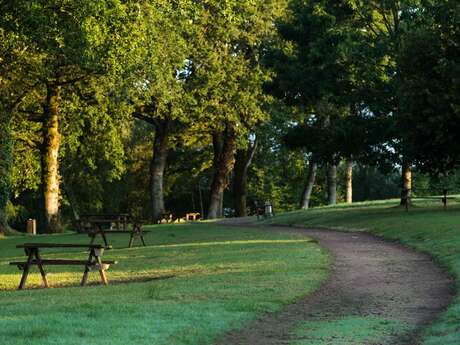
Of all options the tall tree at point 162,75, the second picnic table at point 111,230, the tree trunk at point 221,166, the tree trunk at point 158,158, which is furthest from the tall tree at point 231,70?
the second picnic table at point 111,230

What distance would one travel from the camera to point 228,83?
45.8 metres

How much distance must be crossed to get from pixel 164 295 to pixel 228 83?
111 ft

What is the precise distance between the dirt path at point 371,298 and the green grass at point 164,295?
14.4 inches

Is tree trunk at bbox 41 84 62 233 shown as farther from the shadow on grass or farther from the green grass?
the shadow on grass

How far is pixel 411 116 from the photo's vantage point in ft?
98.5

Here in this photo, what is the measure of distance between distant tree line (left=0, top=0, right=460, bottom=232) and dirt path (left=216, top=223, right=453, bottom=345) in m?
9.79

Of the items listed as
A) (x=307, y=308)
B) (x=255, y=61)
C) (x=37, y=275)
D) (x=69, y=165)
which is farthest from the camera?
(x=69, y=165)

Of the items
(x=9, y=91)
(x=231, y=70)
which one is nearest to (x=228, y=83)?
(x=231, y=70)

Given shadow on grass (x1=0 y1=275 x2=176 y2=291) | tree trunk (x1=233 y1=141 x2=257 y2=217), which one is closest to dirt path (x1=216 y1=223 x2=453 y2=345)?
shadow on grass (x1=0 y1=275 x2=176 y2=291)

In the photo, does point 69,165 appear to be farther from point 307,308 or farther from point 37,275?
point 307,308

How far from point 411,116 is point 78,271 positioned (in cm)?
1627

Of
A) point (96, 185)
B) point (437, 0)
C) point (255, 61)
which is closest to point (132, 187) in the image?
point (96, 185)

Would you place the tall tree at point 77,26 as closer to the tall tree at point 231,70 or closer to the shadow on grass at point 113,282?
the shadow on grass at point 113,282

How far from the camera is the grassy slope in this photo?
9969 mm
